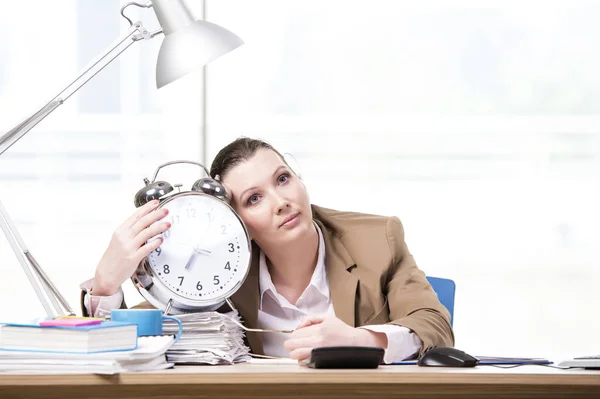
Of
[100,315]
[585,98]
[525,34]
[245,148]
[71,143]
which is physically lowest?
[100,315]

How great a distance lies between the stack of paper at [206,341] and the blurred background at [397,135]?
2734 mm

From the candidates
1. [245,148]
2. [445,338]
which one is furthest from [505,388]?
[245,148]

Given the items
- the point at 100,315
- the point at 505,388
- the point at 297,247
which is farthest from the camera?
the point at 297,247

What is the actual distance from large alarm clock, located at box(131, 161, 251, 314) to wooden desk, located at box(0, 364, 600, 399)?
46 cm

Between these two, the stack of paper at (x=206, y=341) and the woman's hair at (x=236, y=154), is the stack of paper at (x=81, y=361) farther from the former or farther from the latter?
the woman's hair at (x=236, y=154)

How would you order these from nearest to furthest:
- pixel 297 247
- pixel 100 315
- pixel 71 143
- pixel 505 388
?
1. pixel 505 388
2. pixel 100 315
3. pixel 297 247
4. pixel 71 143

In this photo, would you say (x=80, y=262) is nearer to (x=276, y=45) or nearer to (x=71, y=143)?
(x=71, y=143)

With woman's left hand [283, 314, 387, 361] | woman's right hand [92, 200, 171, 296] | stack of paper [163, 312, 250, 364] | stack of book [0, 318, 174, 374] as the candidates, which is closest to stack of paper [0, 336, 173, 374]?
stack of book [0, 318, 174, 374]

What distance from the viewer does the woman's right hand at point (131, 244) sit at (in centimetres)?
180

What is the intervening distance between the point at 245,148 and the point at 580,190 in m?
2.94

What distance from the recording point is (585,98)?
15.2ft

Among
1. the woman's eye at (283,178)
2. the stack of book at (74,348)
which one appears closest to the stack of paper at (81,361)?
the stack of book at (74,348)

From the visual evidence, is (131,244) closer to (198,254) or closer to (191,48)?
(198,254)

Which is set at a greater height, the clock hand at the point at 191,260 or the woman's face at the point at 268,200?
the woman's face at the point at 268,200
